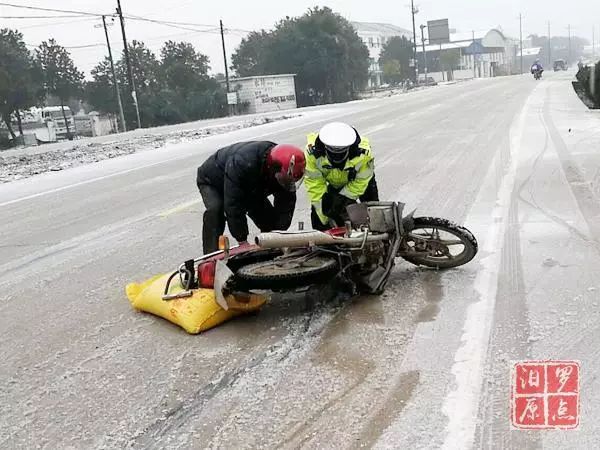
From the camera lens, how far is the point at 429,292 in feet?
15.6

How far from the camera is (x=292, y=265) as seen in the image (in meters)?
4.41

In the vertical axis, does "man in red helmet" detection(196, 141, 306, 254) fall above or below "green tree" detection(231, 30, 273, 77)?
below

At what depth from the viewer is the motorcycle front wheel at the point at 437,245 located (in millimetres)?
5133

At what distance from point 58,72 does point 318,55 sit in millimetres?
20965

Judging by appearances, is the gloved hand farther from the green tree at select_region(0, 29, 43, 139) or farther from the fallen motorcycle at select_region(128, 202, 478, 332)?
the green tree at select_region(0, 29, 43, 139)

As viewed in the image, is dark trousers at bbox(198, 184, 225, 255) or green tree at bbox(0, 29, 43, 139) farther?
green tree at bbox(0, 29, 43, 139)

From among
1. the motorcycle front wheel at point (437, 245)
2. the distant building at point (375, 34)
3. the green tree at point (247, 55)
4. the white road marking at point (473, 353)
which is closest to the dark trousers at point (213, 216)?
the motorcycle front wheel at point (437, 245)

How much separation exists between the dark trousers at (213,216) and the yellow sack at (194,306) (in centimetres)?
78

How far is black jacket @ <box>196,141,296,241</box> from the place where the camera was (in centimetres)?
476

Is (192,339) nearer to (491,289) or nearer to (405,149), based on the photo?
(491,289)

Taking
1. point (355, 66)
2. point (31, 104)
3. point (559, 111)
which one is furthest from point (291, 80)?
point (559, 111)

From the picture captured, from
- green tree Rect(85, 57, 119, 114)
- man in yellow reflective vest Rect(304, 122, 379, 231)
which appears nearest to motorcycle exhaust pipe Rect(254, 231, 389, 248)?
man in yellow reflective vest Rect(304, 122, 379, 231)

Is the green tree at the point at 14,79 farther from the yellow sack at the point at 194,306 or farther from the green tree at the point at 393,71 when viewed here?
the green tree at the point at 393,71

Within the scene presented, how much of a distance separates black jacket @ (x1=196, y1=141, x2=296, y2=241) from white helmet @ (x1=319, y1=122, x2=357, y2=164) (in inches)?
16.4
